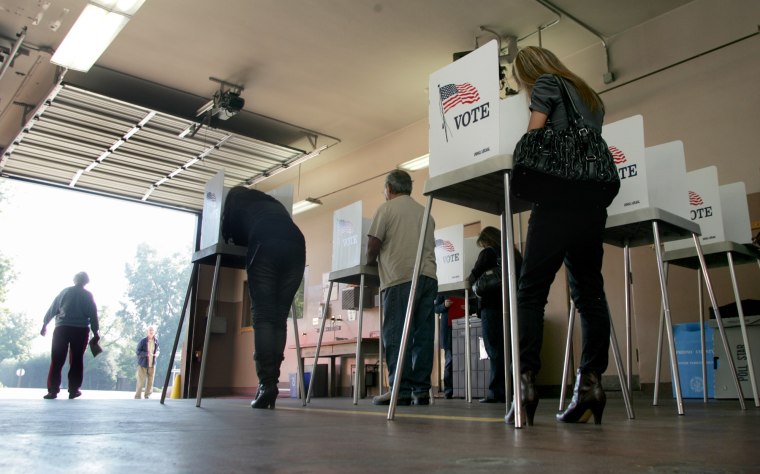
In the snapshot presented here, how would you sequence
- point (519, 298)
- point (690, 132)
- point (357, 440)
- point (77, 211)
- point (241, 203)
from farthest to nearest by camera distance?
point (77, 211) → point (690, 132) → point (241, 203) → point (519, 298) → point (357, 440)

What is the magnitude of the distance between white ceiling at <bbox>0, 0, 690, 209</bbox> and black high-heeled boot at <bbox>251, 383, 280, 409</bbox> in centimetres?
429

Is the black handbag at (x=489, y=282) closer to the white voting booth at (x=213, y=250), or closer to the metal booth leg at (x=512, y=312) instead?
the white voting booth at (x=213, y=250)

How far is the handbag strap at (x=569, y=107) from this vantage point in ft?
5.82

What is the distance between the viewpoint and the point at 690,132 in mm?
5492

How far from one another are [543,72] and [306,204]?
833 centimetres

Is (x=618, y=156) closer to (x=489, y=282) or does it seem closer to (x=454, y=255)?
(x=489, y=282)

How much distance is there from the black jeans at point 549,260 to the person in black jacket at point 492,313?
240cm

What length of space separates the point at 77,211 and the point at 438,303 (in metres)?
8.02

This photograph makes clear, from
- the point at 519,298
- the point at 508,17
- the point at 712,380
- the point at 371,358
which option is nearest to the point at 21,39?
the point at 508,17

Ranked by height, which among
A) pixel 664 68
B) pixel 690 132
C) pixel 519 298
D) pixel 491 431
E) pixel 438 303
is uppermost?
pixel 664 68

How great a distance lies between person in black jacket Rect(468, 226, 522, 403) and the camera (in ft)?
14.1

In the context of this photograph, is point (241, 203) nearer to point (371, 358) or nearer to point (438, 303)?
point (438, 303)

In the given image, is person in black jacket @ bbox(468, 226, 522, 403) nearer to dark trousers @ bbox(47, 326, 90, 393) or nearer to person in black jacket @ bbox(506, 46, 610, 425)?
person in black jacket @ bbox(506, 46, 610, 425)

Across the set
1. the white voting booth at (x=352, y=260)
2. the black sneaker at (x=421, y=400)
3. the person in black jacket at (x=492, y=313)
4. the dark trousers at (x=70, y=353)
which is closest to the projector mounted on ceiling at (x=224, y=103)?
the dark trousers at (x=70, y=353)
